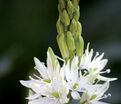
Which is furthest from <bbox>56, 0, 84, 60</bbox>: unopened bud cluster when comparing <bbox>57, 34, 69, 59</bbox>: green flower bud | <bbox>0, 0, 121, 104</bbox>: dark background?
<bbox>0, 0, 121, 104</bbox>: dark background

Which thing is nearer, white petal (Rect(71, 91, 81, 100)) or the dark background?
white petal (Rect(71, 91, 81, 100))

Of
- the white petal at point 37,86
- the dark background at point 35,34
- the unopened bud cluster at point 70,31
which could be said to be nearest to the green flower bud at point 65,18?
the unopened bud cluster at point 70,31

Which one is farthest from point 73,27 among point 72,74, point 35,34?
point 35,34

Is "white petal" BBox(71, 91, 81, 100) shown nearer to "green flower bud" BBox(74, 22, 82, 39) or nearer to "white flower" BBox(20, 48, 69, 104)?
"white flower" BBox(20, 48, 69, 104)

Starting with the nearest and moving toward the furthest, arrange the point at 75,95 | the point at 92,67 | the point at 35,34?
the point at 75,95 → the point at 92,67 → the point at 35,34

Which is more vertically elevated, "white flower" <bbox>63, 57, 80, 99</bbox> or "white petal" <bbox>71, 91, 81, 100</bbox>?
"white flower" <bbox>63, 57, 80, 99</bbox>

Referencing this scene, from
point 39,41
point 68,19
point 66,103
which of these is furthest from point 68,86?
point 39,41

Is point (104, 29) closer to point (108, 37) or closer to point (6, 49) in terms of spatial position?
point (108, 37)

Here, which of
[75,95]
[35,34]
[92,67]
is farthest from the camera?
[35,34]

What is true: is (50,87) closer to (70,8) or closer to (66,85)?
(66,85)
